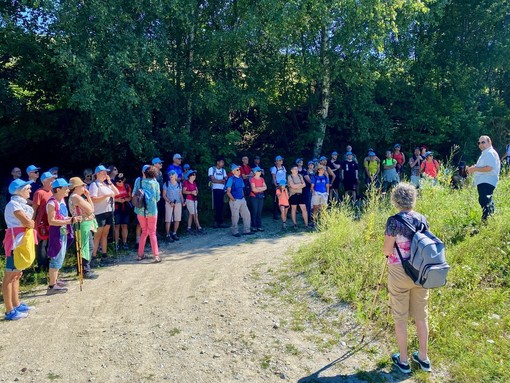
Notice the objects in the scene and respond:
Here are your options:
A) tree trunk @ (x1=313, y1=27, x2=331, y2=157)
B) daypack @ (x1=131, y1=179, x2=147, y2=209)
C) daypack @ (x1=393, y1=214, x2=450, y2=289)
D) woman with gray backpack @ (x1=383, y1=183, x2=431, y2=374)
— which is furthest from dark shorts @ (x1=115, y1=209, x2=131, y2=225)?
tree trunk @ (x1=313, y1=27, x2=331, y2=157)

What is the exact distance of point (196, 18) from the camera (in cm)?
1187

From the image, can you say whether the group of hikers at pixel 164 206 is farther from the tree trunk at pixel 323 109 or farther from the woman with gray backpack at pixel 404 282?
the tree trunk at pixel 323 109

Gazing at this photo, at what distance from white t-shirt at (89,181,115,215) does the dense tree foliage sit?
2.42m

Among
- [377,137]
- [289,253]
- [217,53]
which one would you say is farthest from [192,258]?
[377,137]

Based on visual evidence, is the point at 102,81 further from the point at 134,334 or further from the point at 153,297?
the point at 134,334

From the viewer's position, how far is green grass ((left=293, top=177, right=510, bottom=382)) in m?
4.38

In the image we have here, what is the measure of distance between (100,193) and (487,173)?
6.90 metres

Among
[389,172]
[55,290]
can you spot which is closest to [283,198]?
[389,172]

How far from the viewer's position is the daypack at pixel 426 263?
151 inches

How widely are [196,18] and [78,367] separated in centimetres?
997

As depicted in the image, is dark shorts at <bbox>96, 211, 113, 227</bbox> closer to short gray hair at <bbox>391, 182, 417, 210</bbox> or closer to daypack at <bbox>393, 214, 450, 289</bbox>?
short gray hair at <bbox>391, 182, 417, 210</bbox>

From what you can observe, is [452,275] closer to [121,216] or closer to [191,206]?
[191,206]

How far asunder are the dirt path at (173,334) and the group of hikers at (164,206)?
59cm

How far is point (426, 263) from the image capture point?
3.85 m
